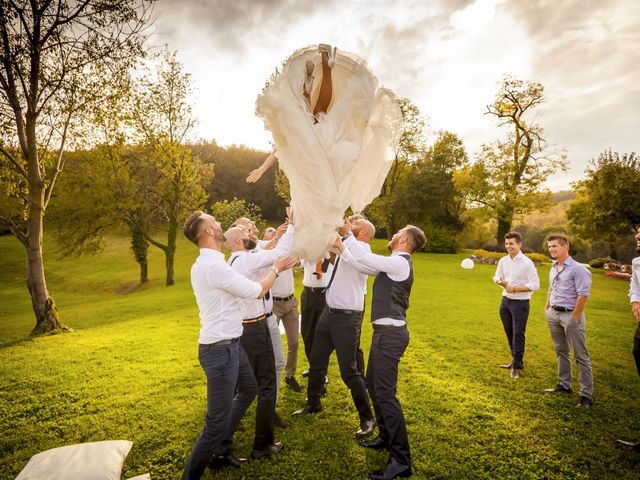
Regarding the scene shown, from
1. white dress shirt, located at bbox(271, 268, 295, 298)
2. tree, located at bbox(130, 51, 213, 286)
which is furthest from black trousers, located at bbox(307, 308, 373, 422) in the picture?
tree, located at bbox(130, 51, 213, 286)

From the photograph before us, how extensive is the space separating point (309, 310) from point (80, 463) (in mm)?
3533

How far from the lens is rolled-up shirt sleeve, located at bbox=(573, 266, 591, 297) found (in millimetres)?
5430

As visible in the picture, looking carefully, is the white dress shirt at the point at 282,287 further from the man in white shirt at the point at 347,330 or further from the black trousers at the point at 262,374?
the black trousers at the point at 262,374

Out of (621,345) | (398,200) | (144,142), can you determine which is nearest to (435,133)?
(398,200)

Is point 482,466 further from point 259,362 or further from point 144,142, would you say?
point 144,142

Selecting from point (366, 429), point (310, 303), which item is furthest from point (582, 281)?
point (310, 303)

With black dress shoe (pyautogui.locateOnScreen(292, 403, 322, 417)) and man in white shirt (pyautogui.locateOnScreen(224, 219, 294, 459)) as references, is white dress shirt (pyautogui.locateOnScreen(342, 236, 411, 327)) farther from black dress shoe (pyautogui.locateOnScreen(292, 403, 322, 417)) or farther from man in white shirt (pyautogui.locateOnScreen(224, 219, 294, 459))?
black dress shoe (pyautogui.locateOnScreen(292, 403, 322, 417))

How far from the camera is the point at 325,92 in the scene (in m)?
3.06

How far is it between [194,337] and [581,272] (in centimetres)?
901

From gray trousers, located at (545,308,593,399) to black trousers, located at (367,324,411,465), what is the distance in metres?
3.43

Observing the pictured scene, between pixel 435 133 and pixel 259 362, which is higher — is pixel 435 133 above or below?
above

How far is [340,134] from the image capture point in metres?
3.06

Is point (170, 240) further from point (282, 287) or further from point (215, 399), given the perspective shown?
point (215, 399)

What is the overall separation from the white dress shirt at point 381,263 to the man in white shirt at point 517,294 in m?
3.68
